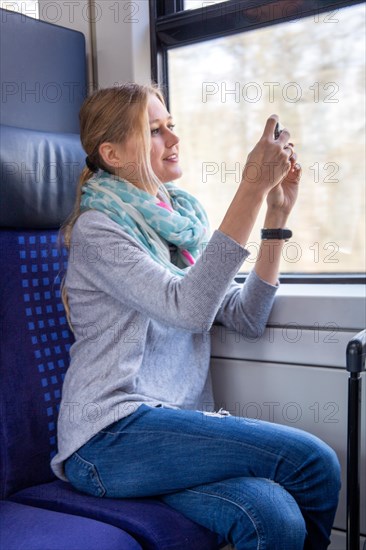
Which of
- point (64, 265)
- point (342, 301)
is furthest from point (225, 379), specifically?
point (64, 265)

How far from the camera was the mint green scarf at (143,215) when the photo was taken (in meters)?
1.43

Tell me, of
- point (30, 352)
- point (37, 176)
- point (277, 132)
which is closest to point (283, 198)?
point (277, 132)

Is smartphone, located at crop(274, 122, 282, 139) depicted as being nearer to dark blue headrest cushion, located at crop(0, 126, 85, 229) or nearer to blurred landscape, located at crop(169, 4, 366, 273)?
blurred landscape, located at crop(169, 4, 366, 273)

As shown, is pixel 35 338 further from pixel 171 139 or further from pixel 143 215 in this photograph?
pixel 171 139

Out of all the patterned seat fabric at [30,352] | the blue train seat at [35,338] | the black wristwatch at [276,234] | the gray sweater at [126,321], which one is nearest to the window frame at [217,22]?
the black wristwatch at [276,234]

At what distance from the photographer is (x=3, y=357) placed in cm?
143

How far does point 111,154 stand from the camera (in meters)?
1.51

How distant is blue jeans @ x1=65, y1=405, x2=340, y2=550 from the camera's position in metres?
1.26

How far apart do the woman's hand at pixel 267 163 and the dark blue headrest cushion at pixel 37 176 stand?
1.53 ft

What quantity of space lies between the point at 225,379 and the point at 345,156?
0.66 metres

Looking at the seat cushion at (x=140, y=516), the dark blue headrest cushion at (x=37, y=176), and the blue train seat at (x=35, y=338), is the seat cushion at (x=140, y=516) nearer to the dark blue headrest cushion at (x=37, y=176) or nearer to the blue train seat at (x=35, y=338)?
the blue train seat at (x=35, y=338)

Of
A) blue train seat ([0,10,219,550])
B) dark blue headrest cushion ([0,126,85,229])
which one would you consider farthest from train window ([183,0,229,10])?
dark blue headrest cushion ([0,126,85,229])

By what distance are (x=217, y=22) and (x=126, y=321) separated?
97 cm

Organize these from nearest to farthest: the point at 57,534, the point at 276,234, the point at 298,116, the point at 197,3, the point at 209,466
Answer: the point at 57,534
the point at 209,466
the point at 276,234
the point at 298,116
the point at 197,3
